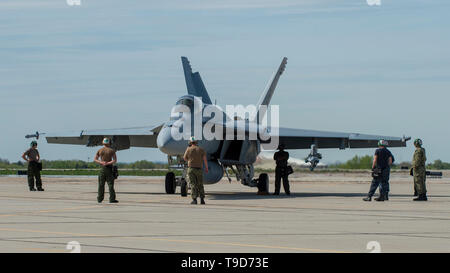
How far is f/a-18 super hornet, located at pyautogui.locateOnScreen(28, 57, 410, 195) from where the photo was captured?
24.0 m

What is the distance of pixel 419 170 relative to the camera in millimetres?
22141

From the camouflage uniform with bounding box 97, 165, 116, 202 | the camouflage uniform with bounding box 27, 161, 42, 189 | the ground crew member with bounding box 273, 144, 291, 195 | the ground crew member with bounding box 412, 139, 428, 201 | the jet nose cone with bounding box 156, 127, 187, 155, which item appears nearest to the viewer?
the camouflage uniform with bounding box 97, 165, 116, 202

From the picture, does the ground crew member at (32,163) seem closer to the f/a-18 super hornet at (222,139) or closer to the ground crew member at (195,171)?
the f/a-18 super hornet at (222,139)

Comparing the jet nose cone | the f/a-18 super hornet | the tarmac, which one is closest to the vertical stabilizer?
the f/a-18 super hornet

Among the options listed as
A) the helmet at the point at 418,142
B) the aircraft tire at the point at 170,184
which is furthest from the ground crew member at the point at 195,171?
the helmet at the point at 418,142

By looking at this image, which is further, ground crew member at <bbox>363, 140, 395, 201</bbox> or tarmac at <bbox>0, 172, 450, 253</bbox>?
ground crew member at <bbox>363, 140, 395, 201</bbox>

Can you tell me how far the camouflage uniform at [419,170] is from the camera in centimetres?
2209

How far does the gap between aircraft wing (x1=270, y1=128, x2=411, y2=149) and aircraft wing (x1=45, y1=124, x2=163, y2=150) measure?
Answer: 16.2 ft

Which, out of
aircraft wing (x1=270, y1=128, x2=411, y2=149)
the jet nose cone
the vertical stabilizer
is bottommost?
the jet nose cone

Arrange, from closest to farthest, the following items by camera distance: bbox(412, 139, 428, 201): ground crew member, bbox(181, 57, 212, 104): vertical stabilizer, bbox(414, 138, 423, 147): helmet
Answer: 1. bbox(412, 139, 428, 201): ground crew member
2. bbox(414, 138, 423, 147): helmet
3. bbox(181, 57, 212, 104): vertical stabilizer

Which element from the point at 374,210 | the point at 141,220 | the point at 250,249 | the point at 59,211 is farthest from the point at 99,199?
the point at 250,249

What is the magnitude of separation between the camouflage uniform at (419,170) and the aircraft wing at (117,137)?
941cm

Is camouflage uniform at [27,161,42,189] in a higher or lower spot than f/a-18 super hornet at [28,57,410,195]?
lower

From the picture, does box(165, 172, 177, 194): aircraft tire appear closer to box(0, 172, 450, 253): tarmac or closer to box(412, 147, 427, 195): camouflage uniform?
box(0, 172, 450, 253): tarmac
